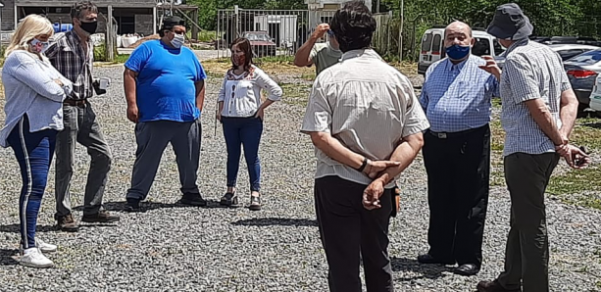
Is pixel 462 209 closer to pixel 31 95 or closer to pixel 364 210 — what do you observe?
pixel 364 210

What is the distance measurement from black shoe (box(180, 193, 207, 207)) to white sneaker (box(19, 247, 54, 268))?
2.42m

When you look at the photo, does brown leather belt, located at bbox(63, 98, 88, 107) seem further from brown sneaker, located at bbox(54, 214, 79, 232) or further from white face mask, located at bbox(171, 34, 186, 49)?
white face mask, located at bbox(171, 34, 186, 49)

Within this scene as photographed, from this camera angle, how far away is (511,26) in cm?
503

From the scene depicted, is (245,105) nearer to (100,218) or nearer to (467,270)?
(100,218)

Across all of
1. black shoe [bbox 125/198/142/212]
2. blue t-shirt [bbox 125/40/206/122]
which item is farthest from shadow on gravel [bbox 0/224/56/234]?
blue t-shirt [bbox 125/40/206/122]

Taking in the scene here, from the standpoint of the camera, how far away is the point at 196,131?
26.9 feet

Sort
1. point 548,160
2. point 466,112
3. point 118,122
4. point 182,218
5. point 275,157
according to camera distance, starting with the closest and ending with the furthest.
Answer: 1. point 548,160
2. point 466,112
3. point 182,218
4. point 275,157
5. point 118,122

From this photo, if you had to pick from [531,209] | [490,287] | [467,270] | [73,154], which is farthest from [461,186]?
[73,154]

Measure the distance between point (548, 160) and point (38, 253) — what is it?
360 centimetres

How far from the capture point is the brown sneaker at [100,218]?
24.2ft

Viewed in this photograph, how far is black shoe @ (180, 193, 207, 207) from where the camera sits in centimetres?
831

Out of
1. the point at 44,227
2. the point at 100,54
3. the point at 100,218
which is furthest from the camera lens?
the point at 100,54

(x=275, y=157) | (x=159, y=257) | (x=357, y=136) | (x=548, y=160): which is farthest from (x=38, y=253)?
(x=275, y=157)

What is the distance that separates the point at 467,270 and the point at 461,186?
60 cm
